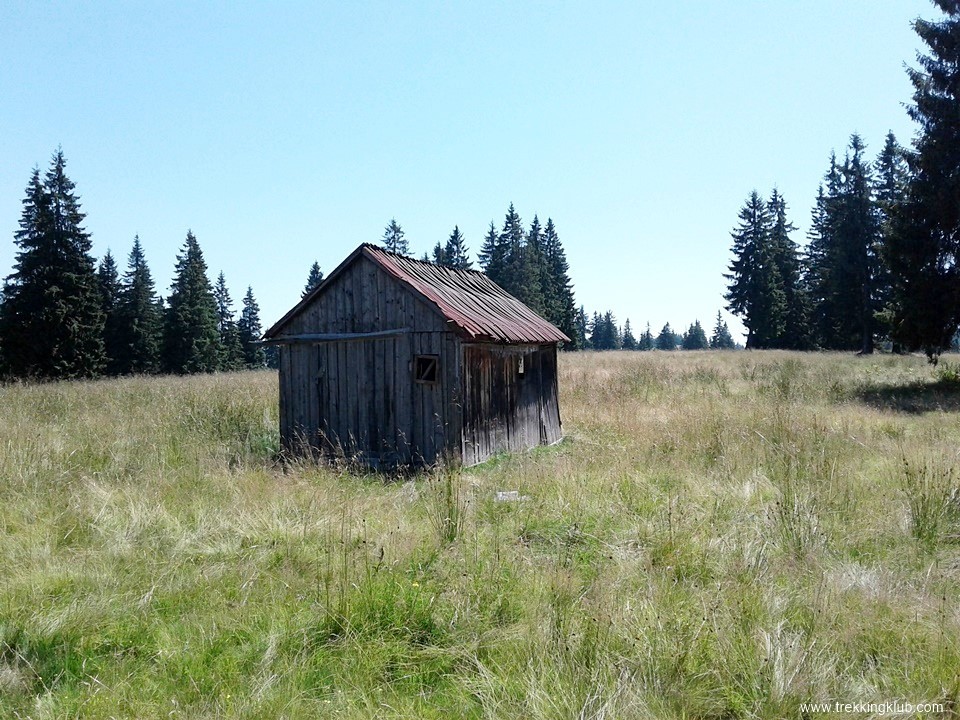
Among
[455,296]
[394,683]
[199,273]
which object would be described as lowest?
[394,683]

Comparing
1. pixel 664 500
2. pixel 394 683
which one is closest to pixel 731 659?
pixel 394 683

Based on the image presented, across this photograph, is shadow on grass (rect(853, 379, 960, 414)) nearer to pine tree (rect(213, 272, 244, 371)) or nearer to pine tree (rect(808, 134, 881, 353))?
pine tree (rect(808, 134, 881, 353))

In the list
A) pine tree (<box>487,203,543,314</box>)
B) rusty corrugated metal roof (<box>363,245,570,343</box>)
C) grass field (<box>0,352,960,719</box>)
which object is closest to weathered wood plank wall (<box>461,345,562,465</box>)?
rusty corrugated metal roof (<box>363,245,570,343</box>)

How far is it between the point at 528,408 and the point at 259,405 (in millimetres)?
6676

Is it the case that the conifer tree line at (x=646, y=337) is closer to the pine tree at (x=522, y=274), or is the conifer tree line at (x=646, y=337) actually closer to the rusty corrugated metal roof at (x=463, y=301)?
the pine tree at (x=522, y=274)

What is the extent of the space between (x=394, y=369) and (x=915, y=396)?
15.8m

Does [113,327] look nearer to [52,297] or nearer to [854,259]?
[52,297]

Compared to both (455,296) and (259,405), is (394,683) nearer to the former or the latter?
(455,296)

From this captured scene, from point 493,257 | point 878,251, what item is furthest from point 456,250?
point 878,251

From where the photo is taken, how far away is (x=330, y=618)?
13.4 feet

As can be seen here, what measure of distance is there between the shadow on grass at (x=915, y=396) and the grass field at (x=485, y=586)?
8.14 metres

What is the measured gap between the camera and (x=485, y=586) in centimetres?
438

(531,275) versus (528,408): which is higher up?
(531,275)

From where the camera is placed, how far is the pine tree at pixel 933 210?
1914cm
